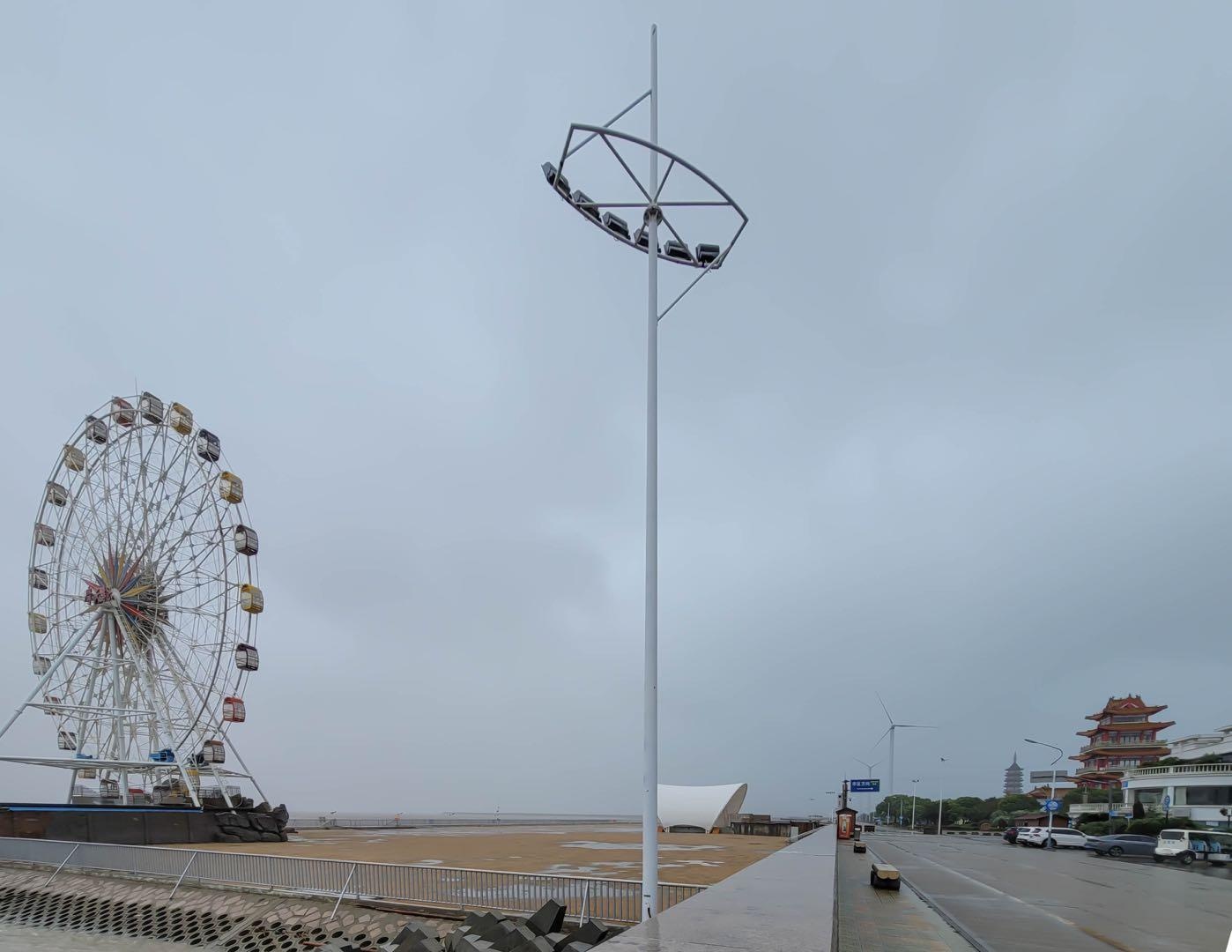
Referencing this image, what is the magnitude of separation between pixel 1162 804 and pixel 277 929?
72.5 meters

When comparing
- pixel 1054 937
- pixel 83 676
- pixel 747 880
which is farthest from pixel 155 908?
pixel 83 676

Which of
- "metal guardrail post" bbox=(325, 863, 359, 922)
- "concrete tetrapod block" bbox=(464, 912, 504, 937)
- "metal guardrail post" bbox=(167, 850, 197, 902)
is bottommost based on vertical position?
"metal guardrail post" bbox=(167, 850, 197, 902)

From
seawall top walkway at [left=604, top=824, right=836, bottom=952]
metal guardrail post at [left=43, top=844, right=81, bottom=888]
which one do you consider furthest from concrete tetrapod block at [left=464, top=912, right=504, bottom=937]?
metal guardrail post at [left=43, top=844, right=81, bottom=888]

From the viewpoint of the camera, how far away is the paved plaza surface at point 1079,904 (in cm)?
1365

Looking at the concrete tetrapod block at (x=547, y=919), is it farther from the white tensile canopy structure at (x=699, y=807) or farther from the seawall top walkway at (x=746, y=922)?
the white tensile canopy structure at (x=699, y=807)

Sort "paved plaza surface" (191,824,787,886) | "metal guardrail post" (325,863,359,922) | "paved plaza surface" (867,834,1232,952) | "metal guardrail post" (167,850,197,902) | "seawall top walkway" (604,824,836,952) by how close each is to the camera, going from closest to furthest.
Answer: "seawall top walkway" (604,824,836,952) < "paved plaza surface" (867,834,1232,952) < "metal guardrail post" (325,863,359,922) < "metal guardrail post" (167,850,197,902) < "paved plaza surface" (191,824,787,886)

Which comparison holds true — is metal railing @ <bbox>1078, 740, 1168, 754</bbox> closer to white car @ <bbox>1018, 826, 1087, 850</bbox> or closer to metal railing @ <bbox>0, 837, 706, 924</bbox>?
white car @ <bbox>1018, 826, 1087, 850</bbox>

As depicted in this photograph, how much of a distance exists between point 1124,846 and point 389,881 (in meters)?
41.3

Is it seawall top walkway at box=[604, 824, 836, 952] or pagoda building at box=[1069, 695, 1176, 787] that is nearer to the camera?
seawall top walkway at box=[604, 824, 836, 952]

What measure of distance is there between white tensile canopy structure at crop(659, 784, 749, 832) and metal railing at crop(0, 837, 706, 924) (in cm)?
5130

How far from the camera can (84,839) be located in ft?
97.0

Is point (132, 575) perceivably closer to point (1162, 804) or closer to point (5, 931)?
point (5, 931)

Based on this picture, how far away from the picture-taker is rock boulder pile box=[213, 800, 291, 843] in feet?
116

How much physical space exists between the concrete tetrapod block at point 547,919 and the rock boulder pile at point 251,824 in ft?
96.0
